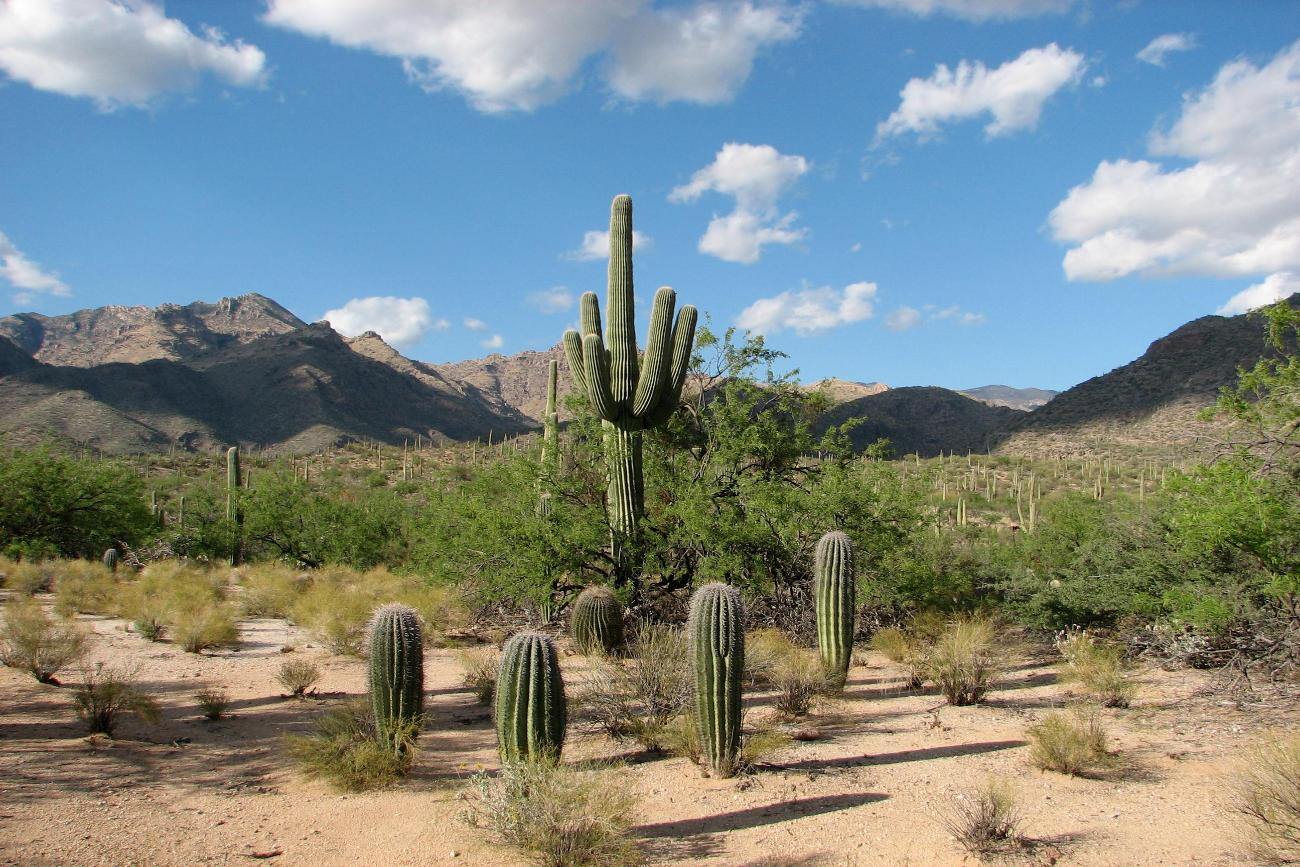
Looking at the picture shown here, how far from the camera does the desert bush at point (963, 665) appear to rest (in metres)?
8.73

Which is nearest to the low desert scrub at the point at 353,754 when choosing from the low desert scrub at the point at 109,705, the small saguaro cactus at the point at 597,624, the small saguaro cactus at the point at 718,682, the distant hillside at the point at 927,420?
the low desert scrub at the point at 109,705

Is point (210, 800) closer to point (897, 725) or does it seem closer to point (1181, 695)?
point (897, 725)

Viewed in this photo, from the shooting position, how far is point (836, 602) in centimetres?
907

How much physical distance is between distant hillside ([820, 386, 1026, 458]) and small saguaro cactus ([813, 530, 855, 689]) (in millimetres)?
46459

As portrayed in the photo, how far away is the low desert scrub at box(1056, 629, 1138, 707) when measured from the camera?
27.2 ft

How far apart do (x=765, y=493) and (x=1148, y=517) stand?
18.5 feet

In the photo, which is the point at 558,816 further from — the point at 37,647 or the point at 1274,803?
the point at 37,647

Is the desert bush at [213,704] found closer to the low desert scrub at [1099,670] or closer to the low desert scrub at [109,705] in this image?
the low desert scrub at [109,705]

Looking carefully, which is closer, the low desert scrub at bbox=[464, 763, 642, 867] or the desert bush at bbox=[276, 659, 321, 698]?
the low desert scrub at bbox=[464, 763, 642, 867]

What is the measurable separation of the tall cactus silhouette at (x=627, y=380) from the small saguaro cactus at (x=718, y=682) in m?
5.34

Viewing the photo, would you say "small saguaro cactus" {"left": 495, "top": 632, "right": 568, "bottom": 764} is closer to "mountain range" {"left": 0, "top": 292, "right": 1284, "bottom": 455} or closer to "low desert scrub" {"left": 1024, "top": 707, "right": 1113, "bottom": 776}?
"low desert scrub" {"left": 1024, "top": 707, "right": 1113, "bottom": 776}

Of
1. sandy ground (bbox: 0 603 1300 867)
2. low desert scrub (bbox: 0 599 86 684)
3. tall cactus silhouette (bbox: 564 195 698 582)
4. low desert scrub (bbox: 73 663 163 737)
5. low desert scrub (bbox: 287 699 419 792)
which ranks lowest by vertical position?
sandy ground (bbox: 0 603 1300 867)

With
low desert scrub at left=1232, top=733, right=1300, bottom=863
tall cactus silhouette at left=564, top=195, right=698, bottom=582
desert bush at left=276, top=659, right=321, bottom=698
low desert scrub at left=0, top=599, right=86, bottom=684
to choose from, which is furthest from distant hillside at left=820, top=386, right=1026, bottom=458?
low desert scrub at left=1232, top=733, right=1300, bottom=863

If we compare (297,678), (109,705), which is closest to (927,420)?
(297,678)
